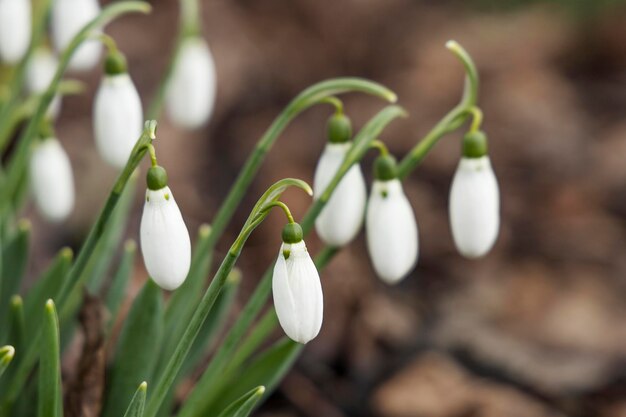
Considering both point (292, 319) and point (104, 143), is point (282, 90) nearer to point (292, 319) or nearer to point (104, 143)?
point (104, 143)

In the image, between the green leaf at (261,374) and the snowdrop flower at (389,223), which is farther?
the green leaf at (261,374)

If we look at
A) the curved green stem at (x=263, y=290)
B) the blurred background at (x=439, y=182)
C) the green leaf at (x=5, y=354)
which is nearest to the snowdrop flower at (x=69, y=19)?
the curved green stem at (x=263, y=290)

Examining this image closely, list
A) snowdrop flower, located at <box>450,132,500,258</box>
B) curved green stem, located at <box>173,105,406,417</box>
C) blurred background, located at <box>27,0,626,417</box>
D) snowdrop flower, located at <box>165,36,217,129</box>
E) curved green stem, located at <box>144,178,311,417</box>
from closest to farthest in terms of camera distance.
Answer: curved green stem, located at <box>144,178,311,417</box> → curved green stem, located at <box>173,105,406,417</box> → snowdrop flower, located at <box>450,132,500,258</box> → snowdrop flower, located at <box>165,36,217,129</box> → blurred background, located at <box>27,0,626,417</box>

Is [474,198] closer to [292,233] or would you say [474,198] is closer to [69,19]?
[292,233]

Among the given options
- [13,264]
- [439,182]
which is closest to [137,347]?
[13,264]

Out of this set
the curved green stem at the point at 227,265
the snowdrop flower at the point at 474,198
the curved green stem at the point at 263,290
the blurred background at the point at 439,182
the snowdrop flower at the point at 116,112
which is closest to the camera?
the curved green stem at the point at 227,265

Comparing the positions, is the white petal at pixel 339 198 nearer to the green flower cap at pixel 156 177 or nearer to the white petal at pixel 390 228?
the white petal at pixel 390 228

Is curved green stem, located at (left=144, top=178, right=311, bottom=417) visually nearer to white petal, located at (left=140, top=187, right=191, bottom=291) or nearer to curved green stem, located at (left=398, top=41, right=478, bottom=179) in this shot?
white petal, located at (left=140, top=187, right=191, bottom=291)

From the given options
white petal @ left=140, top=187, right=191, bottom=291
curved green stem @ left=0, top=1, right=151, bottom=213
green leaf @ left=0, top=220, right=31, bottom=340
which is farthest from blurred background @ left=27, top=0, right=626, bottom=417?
white petal @ left=140, top=187, right=191, bottom=291
